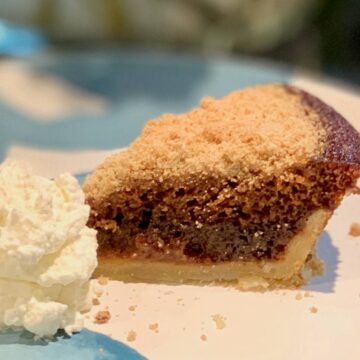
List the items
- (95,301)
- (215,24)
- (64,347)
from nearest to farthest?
(64,347) → (95,301) → (215,24)

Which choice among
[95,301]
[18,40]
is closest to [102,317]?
[95,301]

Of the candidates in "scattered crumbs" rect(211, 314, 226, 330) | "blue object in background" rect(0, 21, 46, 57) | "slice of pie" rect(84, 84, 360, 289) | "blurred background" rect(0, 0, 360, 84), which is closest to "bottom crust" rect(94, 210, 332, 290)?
"slice of pie" rect(84, 84, 360, 289)

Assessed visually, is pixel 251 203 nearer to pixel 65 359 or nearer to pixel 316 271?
pixel 316 271

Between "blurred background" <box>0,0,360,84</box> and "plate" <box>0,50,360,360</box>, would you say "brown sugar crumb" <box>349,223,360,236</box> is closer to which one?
"plate" <box>0,50,360,360</box>

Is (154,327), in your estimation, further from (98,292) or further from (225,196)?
(225,196)

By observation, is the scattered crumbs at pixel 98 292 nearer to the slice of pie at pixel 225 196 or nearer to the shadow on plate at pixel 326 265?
the slice of pie at pixel 225 196

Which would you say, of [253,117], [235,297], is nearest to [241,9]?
[253,117]

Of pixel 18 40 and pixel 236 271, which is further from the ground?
pixel 18 40
